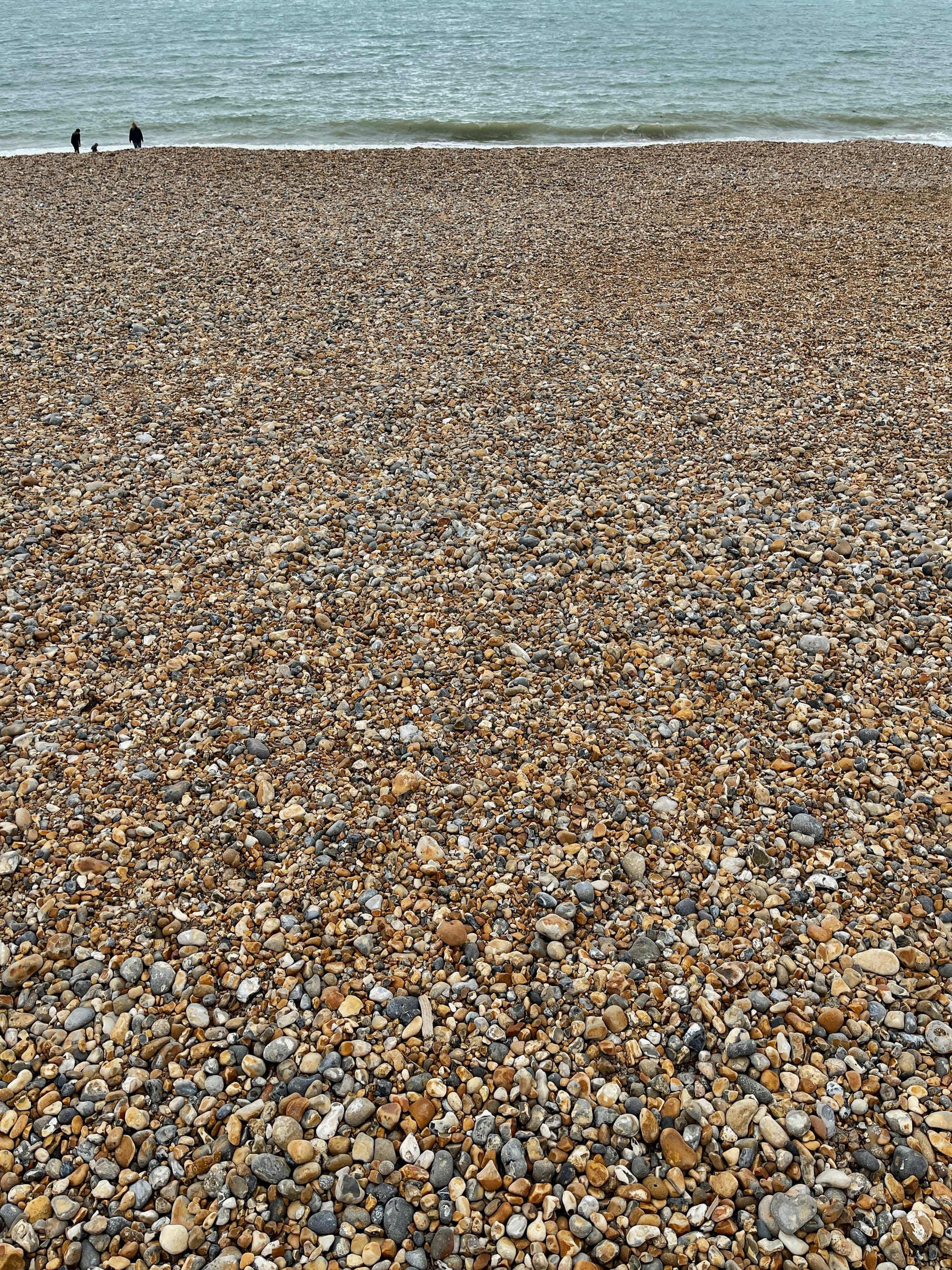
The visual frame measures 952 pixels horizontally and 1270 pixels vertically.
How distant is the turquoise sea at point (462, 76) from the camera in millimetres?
21219

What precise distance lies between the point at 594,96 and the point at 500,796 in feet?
85.5

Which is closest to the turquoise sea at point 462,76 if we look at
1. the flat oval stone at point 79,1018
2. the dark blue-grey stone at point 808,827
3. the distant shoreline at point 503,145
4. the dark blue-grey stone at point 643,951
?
the distant shoreline at point 503,145

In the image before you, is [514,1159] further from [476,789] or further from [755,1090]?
[476,789]

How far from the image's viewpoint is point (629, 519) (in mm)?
6566

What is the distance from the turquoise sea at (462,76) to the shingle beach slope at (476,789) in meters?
15.2

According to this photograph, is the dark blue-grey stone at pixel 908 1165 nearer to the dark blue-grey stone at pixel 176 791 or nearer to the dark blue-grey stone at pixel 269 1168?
the dark blue-grey stone at pixel 269 1168

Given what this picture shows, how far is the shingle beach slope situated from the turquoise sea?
1520 centimetres

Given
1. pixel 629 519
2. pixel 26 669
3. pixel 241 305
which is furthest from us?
pixel 241 305

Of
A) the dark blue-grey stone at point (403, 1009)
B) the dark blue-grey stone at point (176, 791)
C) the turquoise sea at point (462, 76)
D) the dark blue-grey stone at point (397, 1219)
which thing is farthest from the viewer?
the turquoise sea at point (462, 76)

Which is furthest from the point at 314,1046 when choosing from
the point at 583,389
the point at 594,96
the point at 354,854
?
the point at 594,96

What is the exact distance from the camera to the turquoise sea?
21.2 m

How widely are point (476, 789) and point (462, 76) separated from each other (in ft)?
99.4

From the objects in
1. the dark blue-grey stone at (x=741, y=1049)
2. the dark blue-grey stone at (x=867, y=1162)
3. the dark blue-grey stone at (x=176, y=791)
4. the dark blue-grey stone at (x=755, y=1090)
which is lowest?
the dark blue-grey stone at (x=867, y=1162)

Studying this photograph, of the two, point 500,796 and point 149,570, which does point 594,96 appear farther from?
point 500,796
